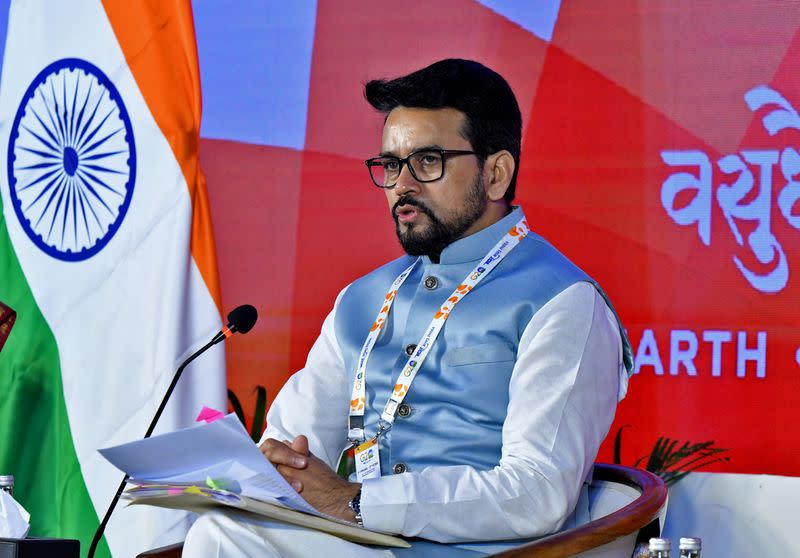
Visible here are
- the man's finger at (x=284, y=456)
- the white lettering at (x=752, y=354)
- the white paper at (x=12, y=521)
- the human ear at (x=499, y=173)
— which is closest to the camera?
the man's finger at (x=284, y=456)

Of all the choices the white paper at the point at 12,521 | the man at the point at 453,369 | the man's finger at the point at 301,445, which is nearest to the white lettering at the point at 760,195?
the man at the point at 453,369

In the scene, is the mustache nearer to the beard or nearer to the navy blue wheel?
the beard

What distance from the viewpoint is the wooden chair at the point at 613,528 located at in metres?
2.11

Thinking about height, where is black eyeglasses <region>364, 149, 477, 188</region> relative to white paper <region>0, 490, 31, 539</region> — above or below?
above

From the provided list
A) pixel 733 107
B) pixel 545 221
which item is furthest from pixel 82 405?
pixel 733 107

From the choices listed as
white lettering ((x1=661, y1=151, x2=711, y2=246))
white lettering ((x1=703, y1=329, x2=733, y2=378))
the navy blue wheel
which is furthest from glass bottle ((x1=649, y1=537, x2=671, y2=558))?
the navy blue wheel

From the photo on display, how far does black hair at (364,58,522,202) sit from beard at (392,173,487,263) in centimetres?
10

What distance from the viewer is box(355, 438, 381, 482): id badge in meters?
2.59

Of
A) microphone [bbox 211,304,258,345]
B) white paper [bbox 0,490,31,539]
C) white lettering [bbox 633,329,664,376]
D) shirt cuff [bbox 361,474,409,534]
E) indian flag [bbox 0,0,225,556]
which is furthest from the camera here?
white lettering [bbox 633,329,664,376]

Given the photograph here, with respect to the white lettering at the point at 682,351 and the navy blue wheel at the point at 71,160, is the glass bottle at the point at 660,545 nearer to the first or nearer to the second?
the white lettering at the point at 682,351

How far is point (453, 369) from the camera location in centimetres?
259

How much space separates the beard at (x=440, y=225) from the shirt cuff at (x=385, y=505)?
710 mm

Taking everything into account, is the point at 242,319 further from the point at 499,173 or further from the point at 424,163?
the point at 499,173

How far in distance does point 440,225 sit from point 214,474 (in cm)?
88
